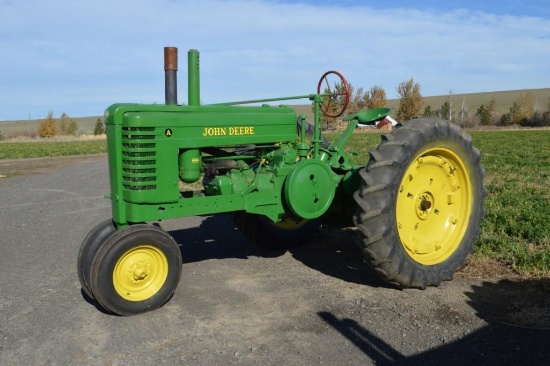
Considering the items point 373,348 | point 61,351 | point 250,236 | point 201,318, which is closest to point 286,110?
point 250,236

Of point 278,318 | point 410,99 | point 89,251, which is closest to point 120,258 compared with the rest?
point 89,251

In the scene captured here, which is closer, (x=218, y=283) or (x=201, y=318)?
(x=201, y=318)

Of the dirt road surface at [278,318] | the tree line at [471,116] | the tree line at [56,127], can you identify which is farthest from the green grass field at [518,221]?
the tree line at [56,127]

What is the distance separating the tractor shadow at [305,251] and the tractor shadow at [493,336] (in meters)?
0.95

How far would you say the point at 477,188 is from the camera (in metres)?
5.48

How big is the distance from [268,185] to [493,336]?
7.56ft

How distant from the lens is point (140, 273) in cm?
449

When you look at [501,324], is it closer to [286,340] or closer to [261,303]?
[286,340]

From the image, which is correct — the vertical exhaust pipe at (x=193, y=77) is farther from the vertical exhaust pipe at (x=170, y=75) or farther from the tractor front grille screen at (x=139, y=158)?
the tractor front grille screen at (x=139, y=158)

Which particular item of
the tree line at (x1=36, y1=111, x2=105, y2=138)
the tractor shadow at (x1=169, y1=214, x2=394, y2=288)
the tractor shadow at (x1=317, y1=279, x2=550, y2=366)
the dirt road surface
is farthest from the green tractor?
the tree line at (x1=36, y1=111, x2=105, y2=138)

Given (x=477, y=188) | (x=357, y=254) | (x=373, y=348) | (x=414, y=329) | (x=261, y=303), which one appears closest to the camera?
(x=373, y=348)

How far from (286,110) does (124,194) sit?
1.86 meters

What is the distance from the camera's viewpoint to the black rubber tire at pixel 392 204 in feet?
15.3

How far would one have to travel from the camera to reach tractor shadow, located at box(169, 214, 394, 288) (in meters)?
5.60
